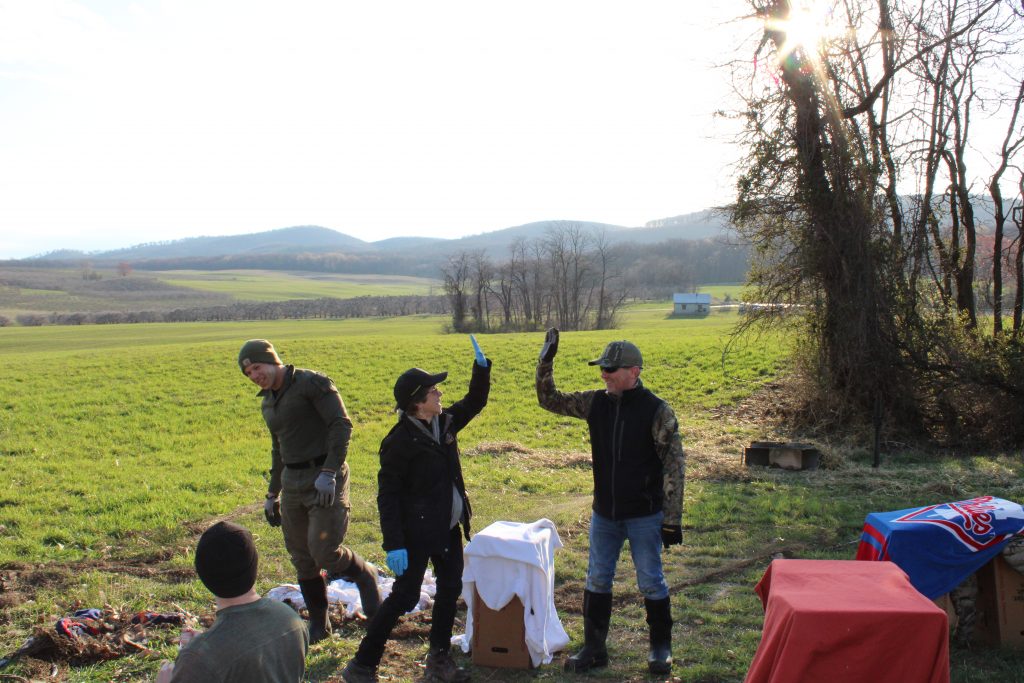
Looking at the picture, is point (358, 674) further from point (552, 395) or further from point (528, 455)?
point (528, 455)

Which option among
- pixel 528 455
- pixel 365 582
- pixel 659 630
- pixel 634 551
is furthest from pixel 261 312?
pixel 659 630

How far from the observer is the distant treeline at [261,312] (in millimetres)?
75188

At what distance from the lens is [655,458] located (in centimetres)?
541

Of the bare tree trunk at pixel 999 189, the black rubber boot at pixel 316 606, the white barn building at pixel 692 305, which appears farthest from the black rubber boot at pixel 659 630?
the white barn building at pixel 692 305

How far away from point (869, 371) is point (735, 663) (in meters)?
11.9

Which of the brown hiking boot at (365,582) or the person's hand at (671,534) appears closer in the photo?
the person's hand at (671,534)

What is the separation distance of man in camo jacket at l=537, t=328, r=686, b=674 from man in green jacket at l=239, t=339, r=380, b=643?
193 centimetres

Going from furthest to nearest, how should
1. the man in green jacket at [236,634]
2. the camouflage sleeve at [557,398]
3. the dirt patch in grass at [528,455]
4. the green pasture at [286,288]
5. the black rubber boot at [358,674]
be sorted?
1. the green pasture at [286,288]
2. the dirt patch in grass at [528,455]
3. the camouflage sleeve at [557,398]
4. the black rubber boot at [358,674]
5. the man in green jacket at [236,634]

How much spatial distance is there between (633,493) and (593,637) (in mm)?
1054

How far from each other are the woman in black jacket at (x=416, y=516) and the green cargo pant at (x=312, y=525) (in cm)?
88

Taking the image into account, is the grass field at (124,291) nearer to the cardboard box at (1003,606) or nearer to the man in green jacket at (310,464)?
the man in green jacket at (310,464)

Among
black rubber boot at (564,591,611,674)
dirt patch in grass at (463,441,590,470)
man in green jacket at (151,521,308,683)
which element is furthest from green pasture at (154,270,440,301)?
man in green jacket at (151,521,308,683)

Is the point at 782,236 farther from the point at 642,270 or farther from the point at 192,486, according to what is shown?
the point at 642,270

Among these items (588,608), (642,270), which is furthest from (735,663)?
(642,270)
